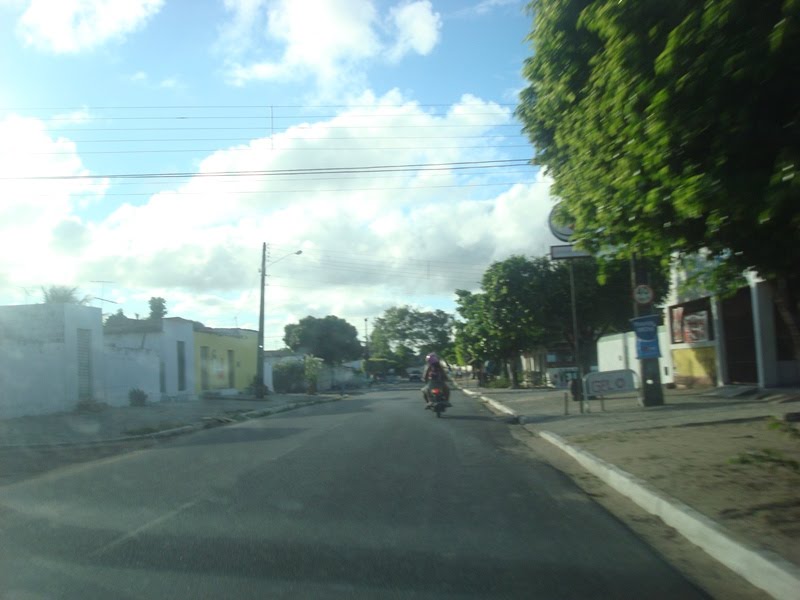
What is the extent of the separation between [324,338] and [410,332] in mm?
32513

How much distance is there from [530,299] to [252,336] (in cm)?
2174

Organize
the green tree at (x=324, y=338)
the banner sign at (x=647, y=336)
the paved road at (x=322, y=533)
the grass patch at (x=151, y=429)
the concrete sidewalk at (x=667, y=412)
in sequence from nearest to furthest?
the paved road at (x=322, y=533), the concrete sidewalk at (x=667, y=412), the banner sign at (x=647, y=336), the grass patch at (x=151, y=429), the green tree at (x=324, y=338)

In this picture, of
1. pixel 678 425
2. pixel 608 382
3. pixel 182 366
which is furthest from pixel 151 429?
pixel 182 366

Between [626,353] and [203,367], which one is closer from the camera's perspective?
[626,353]

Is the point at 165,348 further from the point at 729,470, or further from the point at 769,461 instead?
the point at 769,461

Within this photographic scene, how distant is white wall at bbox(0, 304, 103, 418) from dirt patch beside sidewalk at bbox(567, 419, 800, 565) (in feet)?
55.5

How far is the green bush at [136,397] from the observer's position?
29.8m

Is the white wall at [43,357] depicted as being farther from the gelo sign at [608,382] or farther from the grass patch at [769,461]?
the grass patch at [769,461]

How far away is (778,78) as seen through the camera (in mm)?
5496

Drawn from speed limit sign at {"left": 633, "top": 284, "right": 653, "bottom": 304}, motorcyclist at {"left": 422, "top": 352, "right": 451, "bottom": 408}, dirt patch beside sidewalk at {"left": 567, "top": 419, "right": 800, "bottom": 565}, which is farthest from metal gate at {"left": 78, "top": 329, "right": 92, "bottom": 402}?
dirt patch beside sidewalk at {"left": 567, "top": 419, "right": 800, "bottom": 565}

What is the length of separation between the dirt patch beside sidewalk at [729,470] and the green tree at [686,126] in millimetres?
1667

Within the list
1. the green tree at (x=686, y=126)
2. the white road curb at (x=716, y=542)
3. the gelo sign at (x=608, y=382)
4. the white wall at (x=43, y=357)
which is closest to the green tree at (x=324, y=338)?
the white wall at (x=43, y=357)

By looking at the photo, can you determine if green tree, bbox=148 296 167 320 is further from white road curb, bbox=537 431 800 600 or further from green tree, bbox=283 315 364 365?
white road curb, bbox=537 431 800 600

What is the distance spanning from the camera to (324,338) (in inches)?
3142
